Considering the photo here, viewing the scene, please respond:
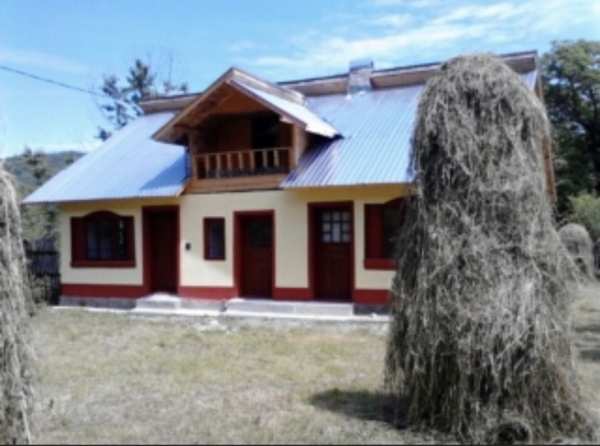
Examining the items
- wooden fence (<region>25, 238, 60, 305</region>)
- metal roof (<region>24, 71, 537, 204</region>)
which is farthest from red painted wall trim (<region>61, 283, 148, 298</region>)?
metal roof (<region>24, 71, 537, 204</region>)

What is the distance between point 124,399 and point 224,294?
25.7ft

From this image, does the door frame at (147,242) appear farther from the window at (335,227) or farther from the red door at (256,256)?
the window at (335,227)

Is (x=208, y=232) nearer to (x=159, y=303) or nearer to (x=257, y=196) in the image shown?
(x=257, y=196)

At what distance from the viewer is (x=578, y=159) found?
34.1 meters

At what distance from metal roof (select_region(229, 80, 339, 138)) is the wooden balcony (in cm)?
82

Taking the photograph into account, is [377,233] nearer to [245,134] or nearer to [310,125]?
[310,125]

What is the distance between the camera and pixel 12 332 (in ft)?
16.2

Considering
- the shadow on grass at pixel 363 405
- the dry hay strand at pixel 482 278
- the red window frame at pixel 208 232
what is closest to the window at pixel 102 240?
the red window frame at pixel 208 232

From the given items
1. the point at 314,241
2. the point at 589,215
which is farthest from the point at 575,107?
the point at 314,241

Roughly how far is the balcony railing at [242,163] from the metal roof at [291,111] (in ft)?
2.66

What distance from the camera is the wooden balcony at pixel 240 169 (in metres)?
14.0

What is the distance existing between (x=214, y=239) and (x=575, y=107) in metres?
28.1

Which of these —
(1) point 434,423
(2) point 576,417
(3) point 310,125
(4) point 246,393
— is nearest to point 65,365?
(4) point 246,393

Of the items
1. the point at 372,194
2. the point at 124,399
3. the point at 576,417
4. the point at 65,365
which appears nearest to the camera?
the point at 576,417
